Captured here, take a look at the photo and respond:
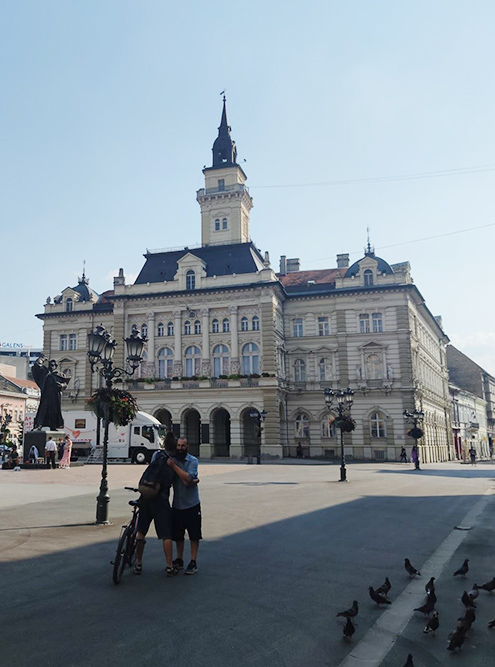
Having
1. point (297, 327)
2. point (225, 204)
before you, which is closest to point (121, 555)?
point (297, 327)

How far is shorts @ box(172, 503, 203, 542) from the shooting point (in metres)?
8.04

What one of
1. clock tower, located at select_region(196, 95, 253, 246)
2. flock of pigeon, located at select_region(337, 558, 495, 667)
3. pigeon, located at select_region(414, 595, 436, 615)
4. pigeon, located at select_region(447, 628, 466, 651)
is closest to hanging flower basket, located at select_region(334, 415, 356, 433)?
flock of pigeon, located at select_region(337, 558, 495, 667)

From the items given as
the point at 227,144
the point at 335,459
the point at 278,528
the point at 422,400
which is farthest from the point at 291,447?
the point at 278,528

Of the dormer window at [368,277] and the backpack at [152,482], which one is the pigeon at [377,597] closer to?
the backpack at [152,482]

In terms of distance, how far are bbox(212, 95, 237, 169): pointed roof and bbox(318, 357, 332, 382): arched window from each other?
23.8 metres

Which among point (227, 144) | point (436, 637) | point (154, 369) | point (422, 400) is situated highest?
point (227, 144)

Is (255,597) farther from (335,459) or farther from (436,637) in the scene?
(335,459)

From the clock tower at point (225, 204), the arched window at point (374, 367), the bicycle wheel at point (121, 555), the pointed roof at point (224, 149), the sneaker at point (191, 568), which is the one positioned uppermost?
the pointed roof at point (224, 149)

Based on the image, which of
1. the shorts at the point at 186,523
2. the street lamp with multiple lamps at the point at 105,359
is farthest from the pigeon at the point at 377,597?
the street lamp with multiple lamps at the point at 105,359

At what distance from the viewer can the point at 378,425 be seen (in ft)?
162

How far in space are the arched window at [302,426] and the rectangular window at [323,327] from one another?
7776 mm

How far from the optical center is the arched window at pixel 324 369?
52094 mm

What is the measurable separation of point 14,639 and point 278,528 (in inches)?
287

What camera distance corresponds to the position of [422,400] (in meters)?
53.2
